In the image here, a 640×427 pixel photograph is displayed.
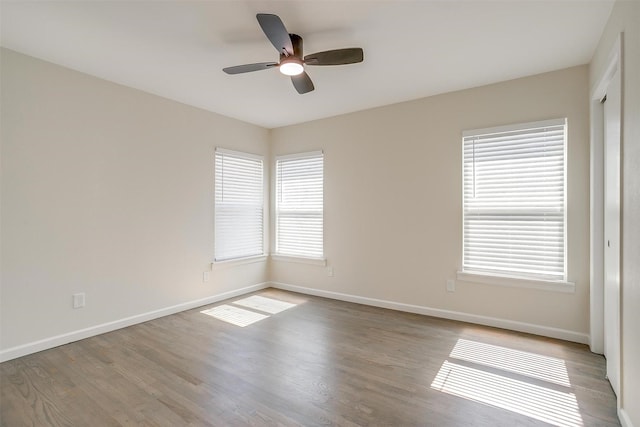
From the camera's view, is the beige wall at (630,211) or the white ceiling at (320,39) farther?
the white ceiling at (320,39)

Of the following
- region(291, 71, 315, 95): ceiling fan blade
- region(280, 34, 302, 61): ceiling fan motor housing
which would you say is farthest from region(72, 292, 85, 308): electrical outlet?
region(280, 34, 302, 61): ceiling fan motor housing

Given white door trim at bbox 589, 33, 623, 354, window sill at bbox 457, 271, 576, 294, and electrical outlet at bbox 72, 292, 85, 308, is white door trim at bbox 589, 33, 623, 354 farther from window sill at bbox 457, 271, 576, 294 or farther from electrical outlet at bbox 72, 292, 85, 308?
electrical outlet at bbox 72, 292, 85, 308

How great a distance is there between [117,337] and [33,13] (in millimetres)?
2796

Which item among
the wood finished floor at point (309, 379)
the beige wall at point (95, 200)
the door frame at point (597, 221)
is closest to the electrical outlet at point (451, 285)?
the wood finished floor at point (309, 379)

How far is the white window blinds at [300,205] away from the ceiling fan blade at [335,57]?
89.4 inches

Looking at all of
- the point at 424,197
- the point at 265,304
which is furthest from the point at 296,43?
the point at 265,304

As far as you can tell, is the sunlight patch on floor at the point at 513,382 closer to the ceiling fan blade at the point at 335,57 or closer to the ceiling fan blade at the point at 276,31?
the ceiling fan blade at the point at 335,57

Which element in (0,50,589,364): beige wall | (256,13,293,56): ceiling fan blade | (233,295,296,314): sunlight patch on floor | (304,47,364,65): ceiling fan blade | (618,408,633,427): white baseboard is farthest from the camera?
(233,295,296,314): sunlight patch on floor

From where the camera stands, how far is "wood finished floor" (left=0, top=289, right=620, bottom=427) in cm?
191

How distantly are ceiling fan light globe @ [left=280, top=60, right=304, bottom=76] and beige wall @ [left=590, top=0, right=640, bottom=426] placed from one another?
1.95m

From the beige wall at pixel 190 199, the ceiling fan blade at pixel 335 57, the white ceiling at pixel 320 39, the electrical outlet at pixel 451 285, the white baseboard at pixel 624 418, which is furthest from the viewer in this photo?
the electrical outlet at pixel 451 285

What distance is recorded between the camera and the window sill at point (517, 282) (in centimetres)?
298

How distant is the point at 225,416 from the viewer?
1904 mm

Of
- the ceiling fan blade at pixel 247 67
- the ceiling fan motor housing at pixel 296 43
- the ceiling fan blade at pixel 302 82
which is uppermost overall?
the ceiling fan motor housing at pixel 296 43
